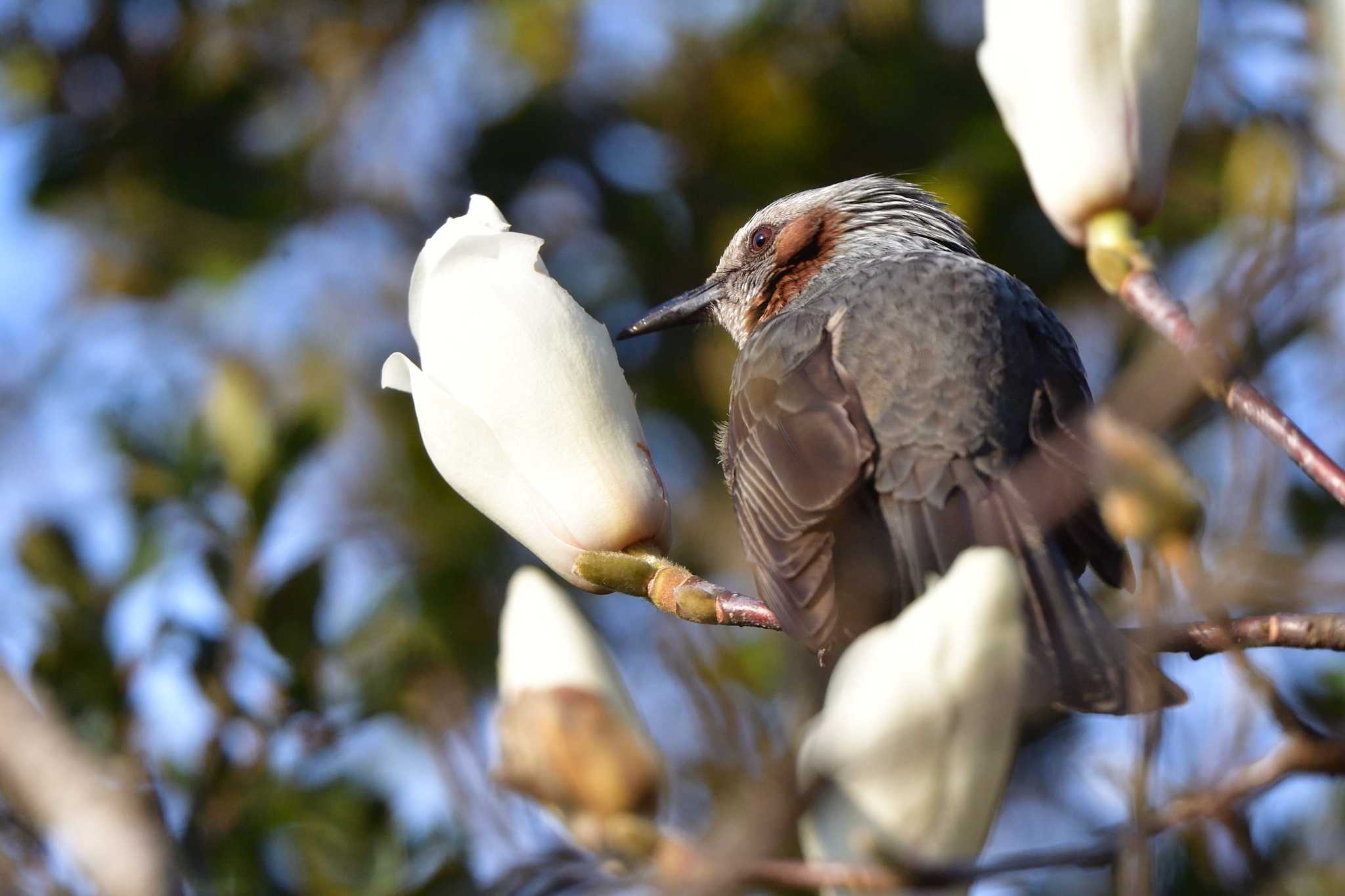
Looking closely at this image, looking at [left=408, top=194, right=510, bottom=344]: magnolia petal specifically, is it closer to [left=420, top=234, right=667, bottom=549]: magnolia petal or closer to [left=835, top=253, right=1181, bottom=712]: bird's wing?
[left=420, top=234, right=667, bottom=549]: magnolia petal

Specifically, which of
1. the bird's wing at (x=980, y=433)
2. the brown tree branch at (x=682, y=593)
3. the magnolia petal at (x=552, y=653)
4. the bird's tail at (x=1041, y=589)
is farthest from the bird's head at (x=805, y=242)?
the magnolia petal at (x=552, y=653)

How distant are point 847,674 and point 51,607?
2280 millimetres

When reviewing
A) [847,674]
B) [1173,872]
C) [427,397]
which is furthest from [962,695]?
[1173,872]

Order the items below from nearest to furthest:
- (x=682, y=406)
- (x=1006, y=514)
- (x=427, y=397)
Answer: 1. (x=427, y=397)
2. (x=1006, y=514)
3. (x=682, y=406)

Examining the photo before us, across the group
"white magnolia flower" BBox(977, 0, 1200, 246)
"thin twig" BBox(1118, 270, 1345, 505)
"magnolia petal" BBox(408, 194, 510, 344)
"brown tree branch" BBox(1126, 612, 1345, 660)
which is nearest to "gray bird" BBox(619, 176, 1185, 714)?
"brown tree branch" BBox(1126, 612, 1345, 660)

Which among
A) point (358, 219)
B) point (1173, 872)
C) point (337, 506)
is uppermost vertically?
point (358, 219)

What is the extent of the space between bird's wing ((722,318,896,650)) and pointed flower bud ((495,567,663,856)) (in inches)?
41.5

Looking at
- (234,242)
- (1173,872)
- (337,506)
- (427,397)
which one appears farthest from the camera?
(337,506)

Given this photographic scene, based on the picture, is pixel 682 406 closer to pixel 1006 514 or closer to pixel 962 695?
pixel 1006 514

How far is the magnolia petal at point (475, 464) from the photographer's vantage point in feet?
7.06

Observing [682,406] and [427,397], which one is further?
[682,406]

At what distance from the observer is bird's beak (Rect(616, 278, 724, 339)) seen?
397 cm

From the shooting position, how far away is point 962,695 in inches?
53.0

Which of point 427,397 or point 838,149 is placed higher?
point 427,397
